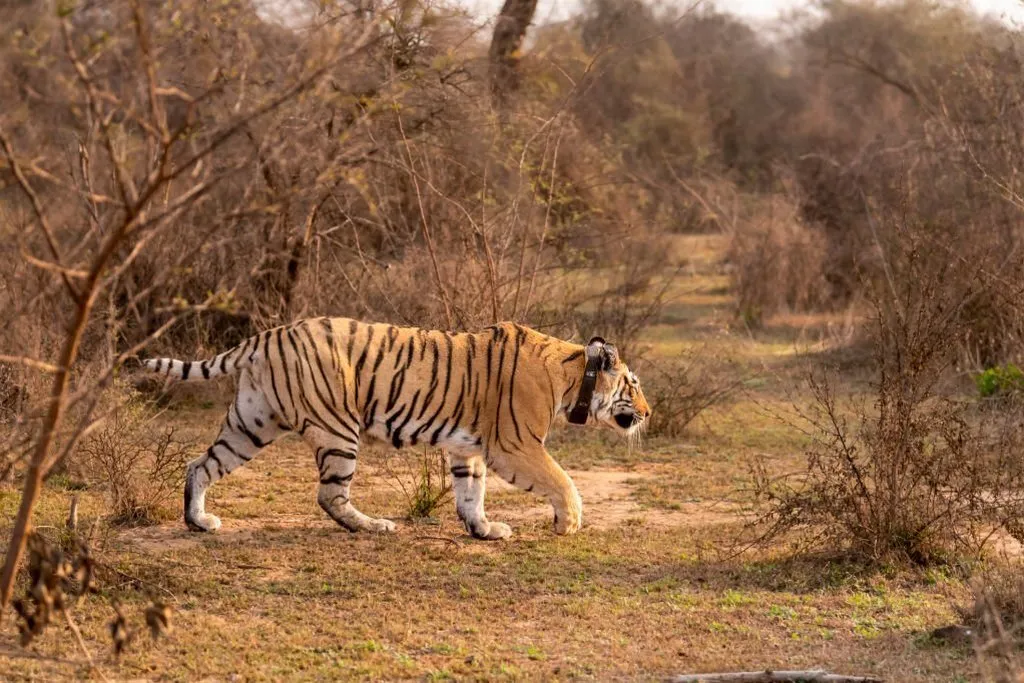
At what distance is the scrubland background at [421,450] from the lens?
460cm

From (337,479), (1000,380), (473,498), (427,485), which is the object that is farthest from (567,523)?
(1000,380)

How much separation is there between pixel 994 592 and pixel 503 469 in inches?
109

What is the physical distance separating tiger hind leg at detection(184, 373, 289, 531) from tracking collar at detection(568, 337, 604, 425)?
1.72m

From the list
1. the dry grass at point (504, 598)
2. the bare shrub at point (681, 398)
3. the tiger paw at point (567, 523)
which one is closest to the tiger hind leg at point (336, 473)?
the dry grass at point (504, 598)

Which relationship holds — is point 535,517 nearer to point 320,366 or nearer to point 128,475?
point 320,366

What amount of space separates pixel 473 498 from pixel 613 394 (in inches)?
42.2

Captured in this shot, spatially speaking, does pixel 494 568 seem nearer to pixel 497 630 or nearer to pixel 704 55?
pixel 497 630

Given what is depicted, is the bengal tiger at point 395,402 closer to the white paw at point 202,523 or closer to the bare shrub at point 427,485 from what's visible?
the white paw at point 202,523

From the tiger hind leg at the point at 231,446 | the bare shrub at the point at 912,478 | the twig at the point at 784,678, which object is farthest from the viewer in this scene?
the tiger hind leg at the point at 231,446

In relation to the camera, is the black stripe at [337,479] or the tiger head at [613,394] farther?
the tiger head at [613,394]

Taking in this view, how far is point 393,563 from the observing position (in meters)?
7.48

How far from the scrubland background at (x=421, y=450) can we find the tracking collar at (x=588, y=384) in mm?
708

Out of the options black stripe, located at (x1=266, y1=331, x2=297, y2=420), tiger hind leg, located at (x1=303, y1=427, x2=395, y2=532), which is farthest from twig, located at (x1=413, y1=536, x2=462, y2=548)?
black stripe, located at (x1=266, y1=331, x2=297, y2=420)

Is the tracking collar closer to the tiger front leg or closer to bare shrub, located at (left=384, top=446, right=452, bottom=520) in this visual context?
the tiger front leg
